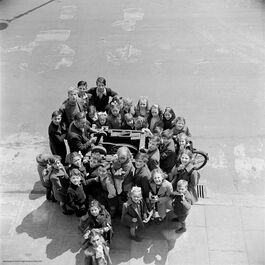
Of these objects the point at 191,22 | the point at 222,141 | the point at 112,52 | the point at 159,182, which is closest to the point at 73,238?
the point at 159,182

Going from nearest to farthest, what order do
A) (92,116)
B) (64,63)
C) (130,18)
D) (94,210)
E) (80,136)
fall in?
(94,210) → (80,136) → (92,116) → (64,63) → (130,18)

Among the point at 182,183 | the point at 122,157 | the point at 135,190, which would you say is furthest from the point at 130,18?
the point at 135,190

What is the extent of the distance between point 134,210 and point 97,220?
2.15 ft

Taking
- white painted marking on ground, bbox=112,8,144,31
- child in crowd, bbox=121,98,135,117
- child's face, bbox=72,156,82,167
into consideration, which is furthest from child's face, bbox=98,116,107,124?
white painted marking on ground, bbox=112,8,144,31

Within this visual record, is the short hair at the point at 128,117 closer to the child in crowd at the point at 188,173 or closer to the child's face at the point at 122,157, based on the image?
the child's face at the point at 122,157

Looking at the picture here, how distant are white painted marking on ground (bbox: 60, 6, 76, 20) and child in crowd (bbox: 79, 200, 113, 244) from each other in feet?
31.5

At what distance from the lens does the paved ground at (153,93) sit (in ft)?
26.4

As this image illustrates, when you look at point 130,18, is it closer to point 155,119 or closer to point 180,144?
point 155,119

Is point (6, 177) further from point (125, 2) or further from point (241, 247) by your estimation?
point (125, 2)

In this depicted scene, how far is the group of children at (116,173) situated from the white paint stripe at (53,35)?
19.3ft

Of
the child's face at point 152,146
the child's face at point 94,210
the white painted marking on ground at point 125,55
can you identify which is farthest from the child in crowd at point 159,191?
the white painted marking on ground at point 125,55

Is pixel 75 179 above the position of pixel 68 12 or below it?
below

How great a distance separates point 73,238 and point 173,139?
2.65 m

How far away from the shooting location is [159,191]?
7570 mm
